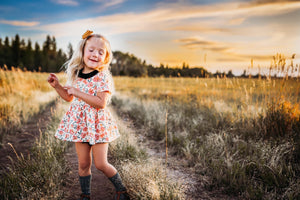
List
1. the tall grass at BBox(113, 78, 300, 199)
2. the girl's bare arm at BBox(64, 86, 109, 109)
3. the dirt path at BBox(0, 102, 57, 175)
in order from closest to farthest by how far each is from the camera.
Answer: the girl's bare arm at BBox(64, 86, 109, 109), the tall grass at BBox(113, 78, 300, 199), the dirt path at BBox(0, 102, 57, 175)

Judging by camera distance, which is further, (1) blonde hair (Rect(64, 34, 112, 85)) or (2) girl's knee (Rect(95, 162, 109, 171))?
(1) blonde hair (Rect(64, 34, 112, 85))

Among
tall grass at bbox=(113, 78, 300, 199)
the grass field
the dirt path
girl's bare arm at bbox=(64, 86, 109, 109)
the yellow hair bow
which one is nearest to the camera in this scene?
girl's bare arm at bbox=(64, 86, 109, 109)

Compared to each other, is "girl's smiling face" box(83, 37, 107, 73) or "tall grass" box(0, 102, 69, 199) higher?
"girl's smiling face" box(83, 37, 107, 73)

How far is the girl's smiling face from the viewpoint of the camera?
6.28 feet

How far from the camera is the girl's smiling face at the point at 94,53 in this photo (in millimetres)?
1915

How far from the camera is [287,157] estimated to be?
2854 millimetres

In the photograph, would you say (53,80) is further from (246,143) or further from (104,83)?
(246,143)

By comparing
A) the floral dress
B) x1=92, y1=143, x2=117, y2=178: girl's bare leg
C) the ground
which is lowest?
the ground

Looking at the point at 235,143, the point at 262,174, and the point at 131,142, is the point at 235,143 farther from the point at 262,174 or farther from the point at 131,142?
the point at 131,142

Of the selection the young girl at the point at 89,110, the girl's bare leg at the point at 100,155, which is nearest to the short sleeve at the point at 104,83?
the young girl at the point at 89,110

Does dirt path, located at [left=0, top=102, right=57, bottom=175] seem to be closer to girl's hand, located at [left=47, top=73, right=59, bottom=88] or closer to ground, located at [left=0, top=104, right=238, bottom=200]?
ground, located at [left=0, top=104, right=238, bottom=200]

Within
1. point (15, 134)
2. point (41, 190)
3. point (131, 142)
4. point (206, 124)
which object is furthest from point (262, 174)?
point (15, 134)

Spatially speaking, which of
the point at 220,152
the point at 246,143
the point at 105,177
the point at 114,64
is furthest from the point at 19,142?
the point at 114,64

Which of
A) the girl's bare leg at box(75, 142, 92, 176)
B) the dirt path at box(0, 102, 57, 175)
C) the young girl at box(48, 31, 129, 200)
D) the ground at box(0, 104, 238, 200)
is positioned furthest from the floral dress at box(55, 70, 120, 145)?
the dirt path at box(0, 102, 57, 175)
